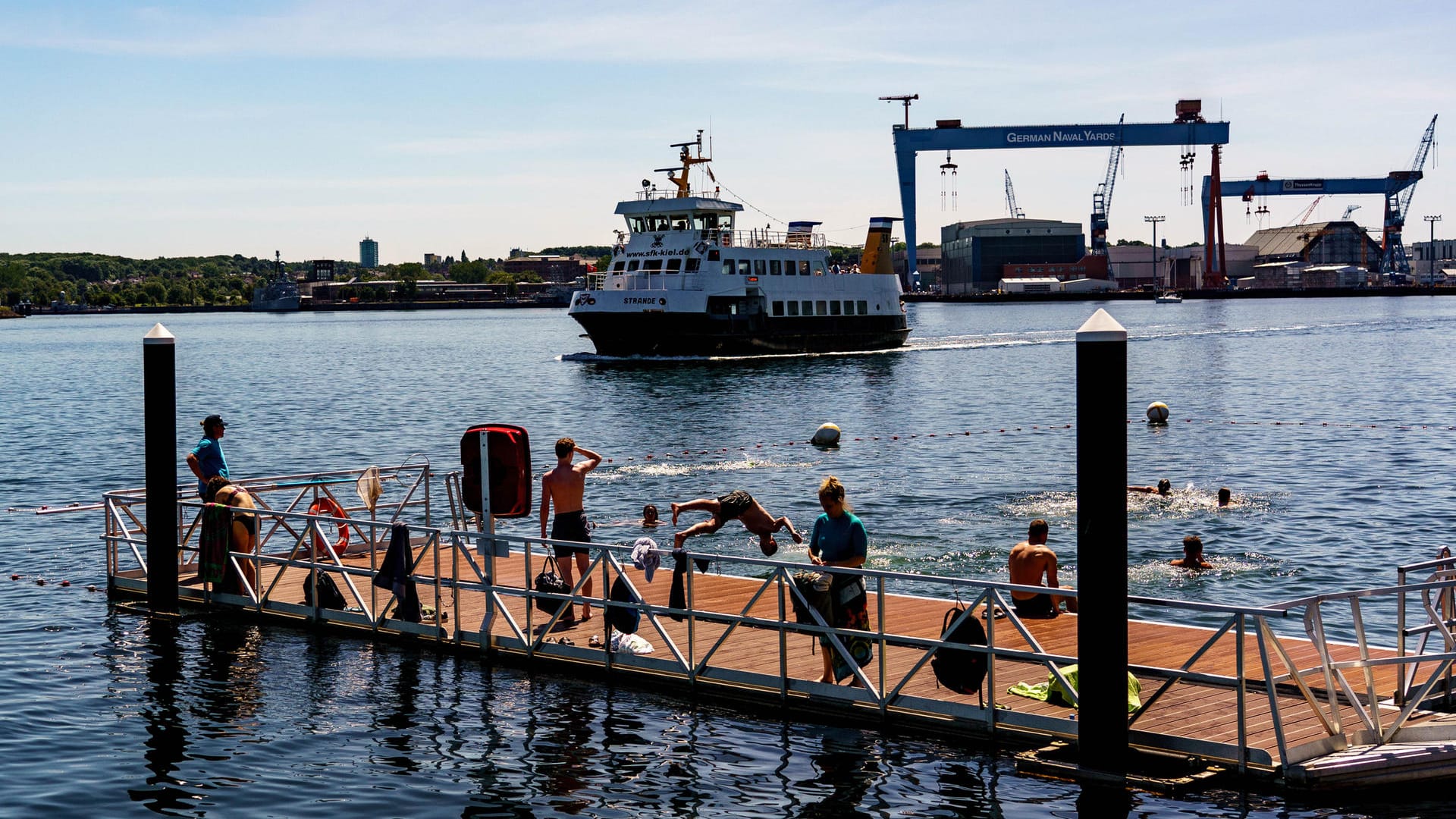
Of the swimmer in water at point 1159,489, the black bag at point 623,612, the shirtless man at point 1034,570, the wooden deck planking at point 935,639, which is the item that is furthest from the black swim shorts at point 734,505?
the swimmer in water at point 1159,489

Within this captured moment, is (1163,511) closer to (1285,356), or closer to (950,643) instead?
(950,643)

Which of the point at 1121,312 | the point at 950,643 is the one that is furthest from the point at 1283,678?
the point at 1121,312

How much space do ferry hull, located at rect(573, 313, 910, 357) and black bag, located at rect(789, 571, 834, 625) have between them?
185 ft

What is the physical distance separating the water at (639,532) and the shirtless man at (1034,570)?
289 centimetres

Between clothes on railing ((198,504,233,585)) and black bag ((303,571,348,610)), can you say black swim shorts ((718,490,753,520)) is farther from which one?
clothes on railing ((198,504,233,585))

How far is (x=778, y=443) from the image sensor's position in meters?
41.7

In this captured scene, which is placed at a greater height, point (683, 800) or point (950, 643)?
point (950, 643)

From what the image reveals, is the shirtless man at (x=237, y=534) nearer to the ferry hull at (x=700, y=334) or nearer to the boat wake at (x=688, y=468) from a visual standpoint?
the boat wake at (x=688, y=468)

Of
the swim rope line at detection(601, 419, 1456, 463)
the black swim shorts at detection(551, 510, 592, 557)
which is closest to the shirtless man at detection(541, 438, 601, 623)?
the black swim shorts at detection(551, 510, 592, 557)

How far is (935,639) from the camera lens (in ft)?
44.9

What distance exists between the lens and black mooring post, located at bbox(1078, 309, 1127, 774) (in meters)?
10.7

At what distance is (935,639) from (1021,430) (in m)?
32.5

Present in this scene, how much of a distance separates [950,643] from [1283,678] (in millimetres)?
2737

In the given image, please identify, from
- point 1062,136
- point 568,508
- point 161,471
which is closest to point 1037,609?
point 568,508
